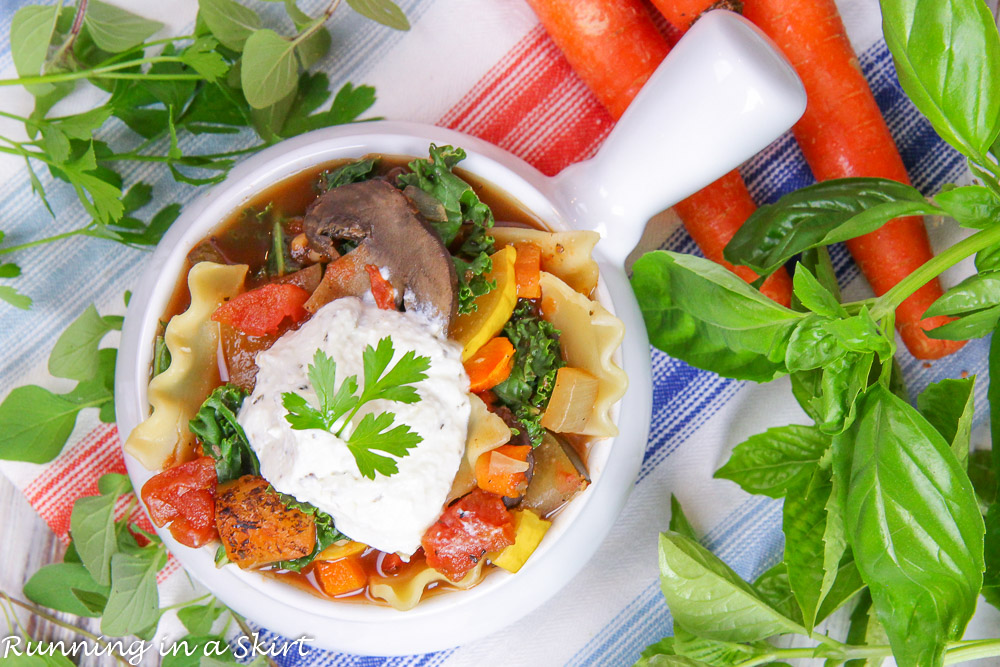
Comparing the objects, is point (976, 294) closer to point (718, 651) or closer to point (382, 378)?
point (718, 651)

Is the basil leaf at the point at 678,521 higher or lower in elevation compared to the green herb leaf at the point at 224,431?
lower

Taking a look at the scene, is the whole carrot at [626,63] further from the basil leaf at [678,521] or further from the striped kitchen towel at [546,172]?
the basil leaf at [678,521]

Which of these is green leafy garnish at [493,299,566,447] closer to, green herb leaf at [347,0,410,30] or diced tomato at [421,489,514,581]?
diced tomato at [421,489,514,581]

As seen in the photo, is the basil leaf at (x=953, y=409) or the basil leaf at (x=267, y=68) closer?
the basil leaf at (x=953, y=409)

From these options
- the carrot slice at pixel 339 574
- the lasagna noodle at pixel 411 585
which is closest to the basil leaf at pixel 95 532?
the carrot slice at pixel 339 574

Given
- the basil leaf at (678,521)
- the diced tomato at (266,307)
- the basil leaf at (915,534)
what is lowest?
the basil leaf at (678,521)

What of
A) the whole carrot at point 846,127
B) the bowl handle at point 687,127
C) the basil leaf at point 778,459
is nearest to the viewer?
the bowl handle at point 687,127

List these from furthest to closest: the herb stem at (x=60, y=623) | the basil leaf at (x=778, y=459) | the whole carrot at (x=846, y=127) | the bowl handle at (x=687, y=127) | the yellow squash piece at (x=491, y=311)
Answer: the herb stem at (x=60, y=623) → the whole carrot at (x=846, y=127) → the basil leaf at (x=778, y=459) → the yellow squash piece at (x=491, y=311) → the bowl handle at (x=687, y=127)

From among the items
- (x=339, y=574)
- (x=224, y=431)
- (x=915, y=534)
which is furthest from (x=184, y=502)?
(x=915, y=534)

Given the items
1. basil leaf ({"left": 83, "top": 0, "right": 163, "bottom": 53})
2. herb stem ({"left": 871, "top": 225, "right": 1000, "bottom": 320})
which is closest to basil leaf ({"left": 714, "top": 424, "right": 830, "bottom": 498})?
herb stem ({"left": 871, "top": 225, "right": 1000, "bottom": 320})
